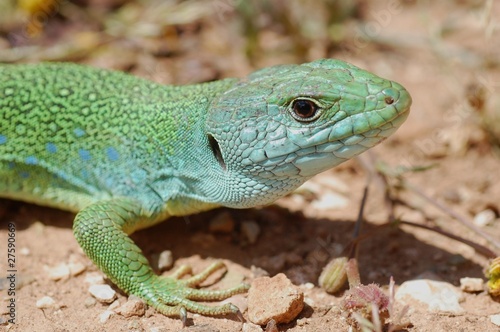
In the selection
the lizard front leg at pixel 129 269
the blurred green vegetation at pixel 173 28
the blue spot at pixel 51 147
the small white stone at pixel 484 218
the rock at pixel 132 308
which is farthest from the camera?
the blurred green vegetation at pixel 173 28

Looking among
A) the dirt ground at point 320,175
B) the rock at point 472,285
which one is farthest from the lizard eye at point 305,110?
the rock at point 472,285

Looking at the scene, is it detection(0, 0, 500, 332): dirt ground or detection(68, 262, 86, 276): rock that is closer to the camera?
detection(0, 0, 500, 332): dirt ground

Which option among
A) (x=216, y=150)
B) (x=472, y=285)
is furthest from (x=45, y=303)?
(x=472, y=285)

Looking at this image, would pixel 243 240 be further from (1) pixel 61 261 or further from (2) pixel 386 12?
(2) pixel 386 12

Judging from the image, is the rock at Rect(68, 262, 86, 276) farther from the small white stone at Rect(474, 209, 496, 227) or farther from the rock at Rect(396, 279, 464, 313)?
the small white stone at Rect(474, 209, 496, 227)

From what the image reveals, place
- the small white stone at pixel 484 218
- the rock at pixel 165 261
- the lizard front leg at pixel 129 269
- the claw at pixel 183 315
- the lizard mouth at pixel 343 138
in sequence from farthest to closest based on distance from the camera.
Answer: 1. the small white stone at pixel 484 218
2. the rock at pixel 165 261
3. the lizard front leg at pixel 129 269
4. the claw at pixel 183 315
5. the lizard mouth at pixel 343 138

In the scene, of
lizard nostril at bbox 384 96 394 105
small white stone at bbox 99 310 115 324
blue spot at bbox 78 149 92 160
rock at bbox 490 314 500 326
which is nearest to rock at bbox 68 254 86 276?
small white stone at bbox 99 310 115 324

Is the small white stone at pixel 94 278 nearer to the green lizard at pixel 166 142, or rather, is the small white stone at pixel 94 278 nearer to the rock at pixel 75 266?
the rock at pixel 75 266

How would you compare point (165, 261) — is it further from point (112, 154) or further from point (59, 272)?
point (112, 154)
